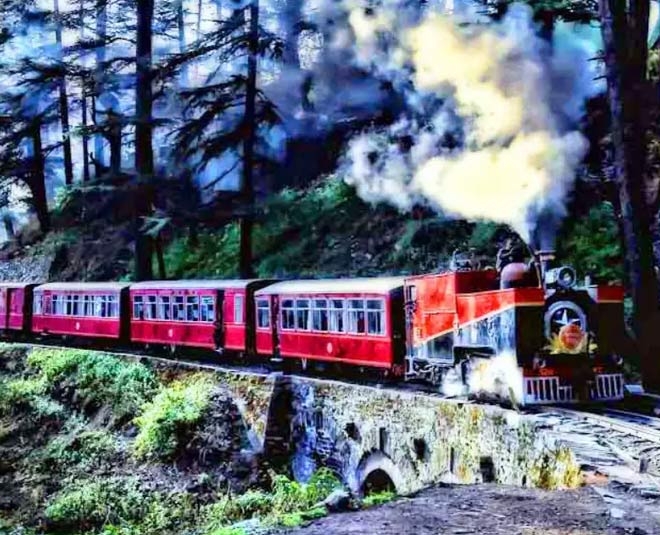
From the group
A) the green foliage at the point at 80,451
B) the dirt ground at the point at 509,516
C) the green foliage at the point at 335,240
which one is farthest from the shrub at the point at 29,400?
the dirt ground at the point at 509,516

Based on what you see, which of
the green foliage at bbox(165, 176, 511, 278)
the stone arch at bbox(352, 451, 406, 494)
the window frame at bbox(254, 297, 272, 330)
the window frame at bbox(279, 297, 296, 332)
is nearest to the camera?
the stone arch at bbox(352, 451, 406, 494)

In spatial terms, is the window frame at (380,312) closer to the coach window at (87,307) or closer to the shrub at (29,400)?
the shrub at (29,400)

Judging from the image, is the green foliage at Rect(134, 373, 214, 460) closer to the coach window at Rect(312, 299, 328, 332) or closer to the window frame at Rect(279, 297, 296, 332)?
the window frame at Rect(279, 297, 296, 332)

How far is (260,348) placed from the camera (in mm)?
16781

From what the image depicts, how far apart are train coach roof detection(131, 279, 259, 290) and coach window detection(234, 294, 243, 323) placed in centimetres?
26

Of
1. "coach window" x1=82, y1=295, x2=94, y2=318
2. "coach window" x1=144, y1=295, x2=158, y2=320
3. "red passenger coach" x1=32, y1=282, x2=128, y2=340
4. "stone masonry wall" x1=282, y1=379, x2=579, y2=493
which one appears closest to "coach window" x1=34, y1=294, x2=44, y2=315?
"red passenger coach" x1=32, y1=282, x2=128, y2=340

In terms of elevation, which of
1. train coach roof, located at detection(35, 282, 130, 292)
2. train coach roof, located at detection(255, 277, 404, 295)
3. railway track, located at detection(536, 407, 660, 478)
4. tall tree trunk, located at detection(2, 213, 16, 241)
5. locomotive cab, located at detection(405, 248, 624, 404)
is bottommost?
railway track, located at detection(536, 407, 660, 478)

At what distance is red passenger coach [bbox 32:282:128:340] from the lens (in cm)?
2152

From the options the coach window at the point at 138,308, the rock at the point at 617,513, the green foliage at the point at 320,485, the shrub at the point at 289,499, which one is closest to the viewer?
the rock at the point at 617,513

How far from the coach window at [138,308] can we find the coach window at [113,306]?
603mm

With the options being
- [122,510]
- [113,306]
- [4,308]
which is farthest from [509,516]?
[4,308]

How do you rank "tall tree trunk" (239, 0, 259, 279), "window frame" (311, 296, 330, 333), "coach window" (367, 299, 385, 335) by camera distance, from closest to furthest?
"coach window" (367, 299, 385, 335) → "window frame" (311, 296, 330, 333) → "tall tree trunk" (239, 0, 259, 279)

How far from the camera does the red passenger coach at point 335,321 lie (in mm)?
12875

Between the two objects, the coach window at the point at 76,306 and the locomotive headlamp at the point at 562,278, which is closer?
the locomotive headlamp at the point at 562,278
